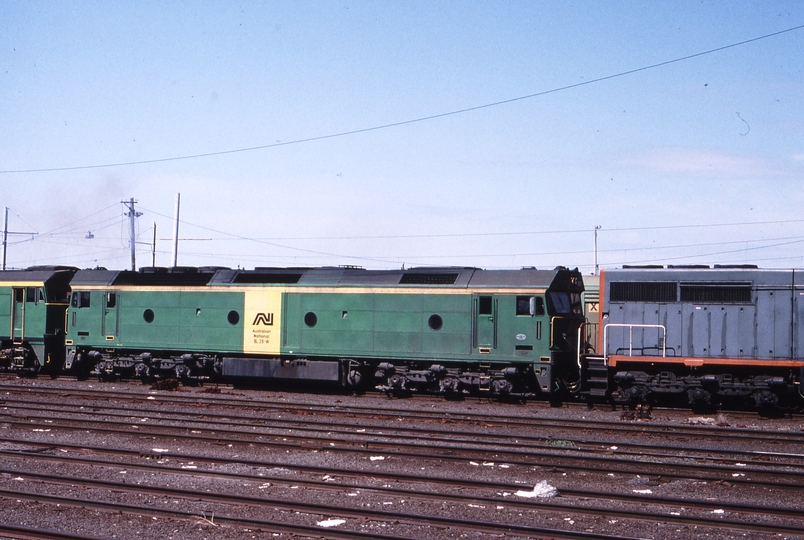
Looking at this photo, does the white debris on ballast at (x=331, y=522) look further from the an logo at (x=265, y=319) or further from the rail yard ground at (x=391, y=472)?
the an logo at (x=265, y=319)

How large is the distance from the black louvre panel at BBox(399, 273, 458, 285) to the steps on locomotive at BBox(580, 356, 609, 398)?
14.7 feet

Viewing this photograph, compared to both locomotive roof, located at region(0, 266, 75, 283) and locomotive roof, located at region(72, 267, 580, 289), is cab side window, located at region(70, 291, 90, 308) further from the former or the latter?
locomotive roof, located at region(0, 266, 75, 283)

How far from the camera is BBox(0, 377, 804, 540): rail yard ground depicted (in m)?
10.4

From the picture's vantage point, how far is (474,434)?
16875mm

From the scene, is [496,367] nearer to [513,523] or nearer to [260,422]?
[260,422]

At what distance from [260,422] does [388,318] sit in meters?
6.29

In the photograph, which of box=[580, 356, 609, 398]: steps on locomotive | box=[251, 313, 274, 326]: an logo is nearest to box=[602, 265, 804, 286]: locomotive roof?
box=[580, 356, 609, 398]: steps on locomotive

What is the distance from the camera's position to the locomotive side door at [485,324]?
23.0 m

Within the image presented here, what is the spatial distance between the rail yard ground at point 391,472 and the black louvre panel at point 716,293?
3.00m

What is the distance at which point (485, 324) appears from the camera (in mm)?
23094

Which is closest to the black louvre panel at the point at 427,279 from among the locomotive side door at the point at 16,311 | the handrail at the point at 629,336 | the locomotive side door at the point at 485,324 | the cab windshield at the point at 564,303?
the locomotive side door at the point at 485,324

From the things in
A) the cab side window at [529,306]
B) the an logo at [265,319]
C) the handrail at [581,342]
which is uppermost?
the cab side window at [529,306]

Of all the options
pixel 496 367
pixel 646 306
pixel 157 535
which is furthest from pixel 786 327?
pixel 157 535

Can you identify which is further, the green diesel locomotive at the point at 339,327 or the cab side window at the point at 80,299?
the cab side window at the point at 80,299
